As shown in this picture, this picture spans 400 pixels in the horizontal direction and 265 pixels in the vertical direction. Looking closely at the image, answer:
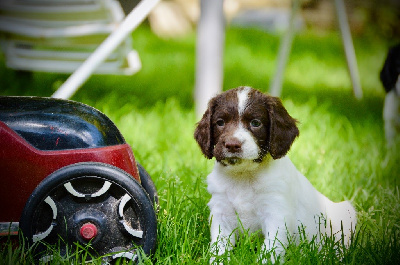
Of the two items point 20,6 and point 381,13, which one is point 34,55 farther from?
point 381,13

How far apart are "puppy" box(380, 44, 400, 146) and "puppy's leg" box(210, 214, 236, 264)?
216 centimetres

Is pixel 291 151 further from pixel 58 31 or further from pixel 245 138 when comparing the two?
pixel 58 31

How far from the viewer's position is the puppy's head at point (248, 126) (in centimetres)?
199

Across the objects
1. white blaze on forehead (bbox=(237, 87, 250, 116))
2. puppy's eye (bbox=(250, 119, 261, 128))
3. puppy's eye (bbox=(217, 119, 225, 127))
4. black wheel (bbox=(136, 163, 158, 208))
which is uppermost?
white blaze on forehead (bbox=(237, 87, 250, 116))

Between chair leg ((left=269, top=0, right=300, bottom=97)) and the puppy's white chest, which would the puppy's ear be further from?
chair leg ((left=269, top=0, right=300, bottom=97))

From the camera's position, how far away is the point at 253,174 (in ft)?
6.92

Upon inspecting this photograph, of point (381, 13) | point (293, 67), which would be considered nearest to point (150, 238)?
point (293, 67)

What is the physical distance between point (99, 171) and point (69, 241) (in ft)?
0.93

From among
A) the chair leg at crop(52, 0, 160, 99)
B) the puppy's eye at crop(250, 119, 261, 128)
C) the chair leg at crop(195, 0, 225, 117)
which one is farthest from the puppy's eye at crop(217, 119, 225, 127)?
the chair leg at crop(195, 0, 225, 117)

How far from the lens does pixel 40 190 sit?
1.78m

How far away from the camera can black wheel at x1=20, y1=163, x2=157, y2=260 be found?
1.83 meters

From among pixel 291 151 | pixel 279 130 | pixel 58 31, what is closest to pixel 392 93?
pixel 291 151

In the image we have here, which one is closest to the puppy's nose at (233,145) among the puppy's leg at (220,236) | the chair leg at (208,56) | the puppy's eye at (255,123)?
the puppy's eye at (255,123)

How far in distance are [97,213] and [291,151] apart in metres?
1.74
